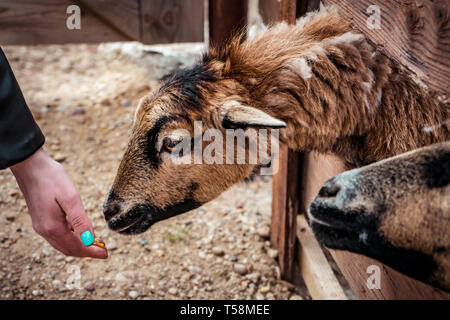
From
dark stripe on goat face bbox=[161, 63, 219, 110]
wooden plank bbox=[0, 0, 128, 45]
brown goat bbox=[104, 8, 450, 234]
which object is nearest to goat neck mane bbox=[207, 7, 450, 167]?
brown goat bbox=[104, 8, 450, 234]

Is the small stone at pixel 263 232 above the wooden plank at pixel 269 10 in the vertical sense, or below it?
below

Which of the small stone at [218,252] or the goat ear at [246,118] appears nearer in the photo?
the goat ear at [246,118]

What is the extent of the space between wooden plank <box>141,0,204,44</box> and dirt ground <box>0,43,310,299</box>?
1523 mm

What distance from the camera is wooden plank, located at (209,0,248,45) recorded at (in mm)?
4746

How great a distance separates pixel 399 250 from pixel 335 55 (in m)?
1.29

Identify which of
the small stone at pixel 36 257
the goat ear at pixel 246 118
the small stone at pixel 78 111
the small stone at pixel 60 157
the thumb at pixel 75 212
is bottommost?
the small stone at pixel 36 257

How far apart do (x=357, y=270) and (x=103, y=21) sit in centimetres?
353

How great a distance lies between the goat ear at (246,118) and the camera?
235cm

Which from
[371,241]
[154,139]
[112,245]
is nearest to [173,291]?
[112,245]

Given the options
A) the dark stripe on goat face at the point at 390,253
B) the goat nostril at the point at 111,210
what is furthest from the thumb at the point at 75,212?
the dark stripe on goat face at the point at 390,253

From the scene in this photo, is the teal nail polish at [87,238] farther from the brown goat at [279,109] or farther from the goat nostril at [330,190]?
the goat nostril at [330,190]

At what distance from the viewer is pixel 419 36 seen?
6.63 ft

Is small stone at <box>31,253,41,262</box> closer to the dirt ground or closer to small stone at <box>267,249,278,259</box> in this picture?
the dirt ground
